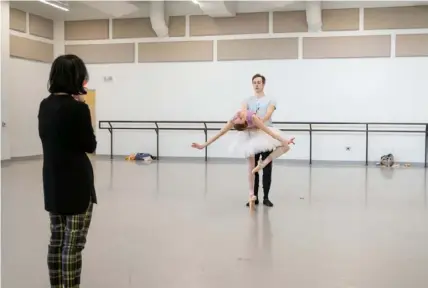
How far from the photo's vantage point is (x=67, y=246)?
6.49 feet

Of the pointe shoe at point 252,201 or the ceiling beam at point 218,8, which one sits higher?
the ceiling beam at point 218,8

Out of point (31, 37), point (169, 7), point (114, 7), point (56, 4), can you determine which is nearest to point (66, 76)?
point (56, 4)

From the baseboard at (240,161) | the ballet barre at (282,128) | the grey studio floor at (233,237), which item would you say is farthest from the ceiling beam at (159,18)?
the grey studio floor at (233,237)

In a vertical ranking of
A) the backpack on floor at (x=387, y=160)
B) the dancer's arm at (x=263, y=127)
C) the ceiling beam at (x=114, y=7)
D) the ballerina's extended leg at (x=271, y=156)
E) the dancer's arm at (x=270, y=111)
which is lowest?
the backpack on floor at (x=387, y=160)

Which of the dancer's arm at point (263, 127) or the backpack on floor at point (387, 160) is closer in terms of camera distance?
the dancer's arm at point (263, 127)

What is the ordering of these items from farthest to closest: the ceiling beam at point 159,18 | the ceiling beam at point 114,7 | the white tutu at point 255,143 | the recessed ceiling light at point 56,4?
1. the ceiling beam at point 159,18
2. the ceiling beam at point 114,7
3. the recessed ceiling light at point 56,4
4. the white tutu at point 255,143

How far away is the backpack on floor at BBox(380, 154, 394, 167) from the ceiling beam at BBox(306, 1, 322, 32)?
3.24 m

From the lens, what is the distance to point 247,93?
10.9m

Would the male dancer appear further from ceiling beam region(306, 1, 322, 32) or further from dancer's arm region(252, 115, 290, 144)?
ceiling beam region(306, 1, 322, 32)

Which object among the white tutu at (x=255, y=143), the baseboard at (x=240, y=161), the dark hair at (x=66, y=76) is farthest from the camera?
the baseboard at (x=240, y=161)

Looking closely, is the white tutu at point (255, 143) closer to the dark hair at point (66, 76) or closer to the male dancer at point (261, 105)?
the male dancer at point (261, 105)

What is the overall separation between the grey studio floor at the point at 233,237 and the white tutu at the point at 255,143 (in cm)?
61

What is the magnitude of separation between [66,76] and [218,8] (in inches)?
334

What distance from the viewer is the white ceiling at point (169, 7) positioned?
32.4 feet
